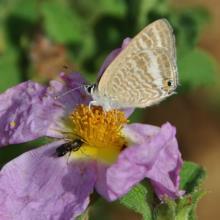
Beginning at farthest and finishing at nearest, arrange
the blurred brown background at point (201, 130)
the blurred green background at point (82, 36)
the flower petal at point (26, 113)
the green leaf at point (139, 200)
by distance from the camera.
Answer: the blurred brown background at point (201, 130)
the blurred green background at point (82, 36)
the flower petal at point (26, 113)
the green leaf at point (139, 200)

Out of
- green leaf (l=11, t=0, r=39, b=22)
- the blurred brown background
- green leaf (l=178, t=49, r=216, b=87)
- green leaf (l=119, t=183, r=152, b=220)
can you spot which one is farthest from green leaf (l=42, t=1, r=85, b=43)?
the blurred brown background

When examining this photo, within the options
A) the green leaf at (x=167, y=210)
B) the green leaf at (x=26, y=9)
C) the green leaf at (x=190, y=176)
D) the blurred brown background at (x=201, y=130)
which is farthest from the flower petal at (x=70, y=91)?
the blurred brown background at (x=201, y=130)

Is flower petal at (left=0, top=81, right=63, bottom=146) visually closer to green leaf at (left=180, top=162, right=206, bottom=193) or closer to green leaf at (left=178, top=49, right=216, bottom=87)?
green leaf at (left=180, top=162, right=206, bottom=193)

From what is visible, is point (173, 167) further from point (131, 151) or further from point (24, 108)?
point (24, 108)

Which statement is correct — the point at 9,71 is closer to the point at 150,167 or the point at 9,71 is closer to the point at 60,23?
the point at 60,23

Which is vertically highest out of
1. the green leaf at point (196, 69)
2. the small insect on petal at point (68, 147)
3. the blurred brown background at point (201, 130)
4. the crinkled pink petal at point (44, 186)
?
the small insect on petal at point (68, 147)

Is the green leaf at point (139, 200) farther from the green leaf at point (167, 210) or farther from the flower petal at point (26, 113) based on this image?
the flower petal at point (26, 113)
